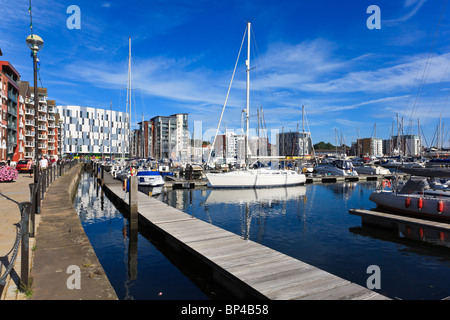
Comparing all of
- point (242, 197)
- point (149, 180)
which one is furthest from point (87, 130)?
point (242, 197)

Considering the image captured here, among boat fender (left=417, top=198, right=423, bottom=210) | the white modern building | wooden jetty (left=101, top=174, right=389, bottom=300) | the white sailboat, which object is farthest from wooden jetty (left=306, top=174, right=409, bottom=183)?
the white modern building

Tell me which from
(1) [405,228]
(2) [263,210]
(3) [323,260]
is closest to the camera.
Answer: (3) [323,260]

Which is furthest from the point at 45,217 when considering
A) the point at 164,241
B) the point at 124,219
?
the point at 124,219

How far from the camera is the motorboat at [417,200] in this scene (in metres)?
16.3

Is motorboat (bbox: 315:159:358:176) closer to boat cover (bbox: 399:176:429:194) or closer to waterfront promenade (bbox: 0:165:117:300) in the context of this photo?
boat cover (bbox: 399:176:429:194)

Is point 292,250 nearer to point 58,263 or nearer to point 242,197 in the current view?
point 58,263

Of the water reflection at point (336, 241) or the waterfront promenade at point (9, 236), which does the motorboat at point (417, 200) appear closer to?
the water reflection at point (336, 241)

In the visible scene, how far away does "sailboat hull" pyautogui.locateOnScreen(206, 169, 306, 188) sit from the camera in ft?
110

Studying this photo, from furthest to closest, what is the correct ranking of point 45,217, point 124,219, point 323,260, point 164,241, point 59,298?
point 124,219 → point 164,241 → point 45,217 → point 323,260 → point 59,298

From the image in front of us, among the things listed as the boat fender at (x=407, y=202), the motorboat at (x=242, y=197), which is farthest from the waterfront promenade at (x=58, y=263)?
the boat fender at (x=407, y=202)

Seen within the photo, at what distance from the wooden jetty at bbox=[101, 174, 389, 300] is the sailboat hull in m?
21.5
